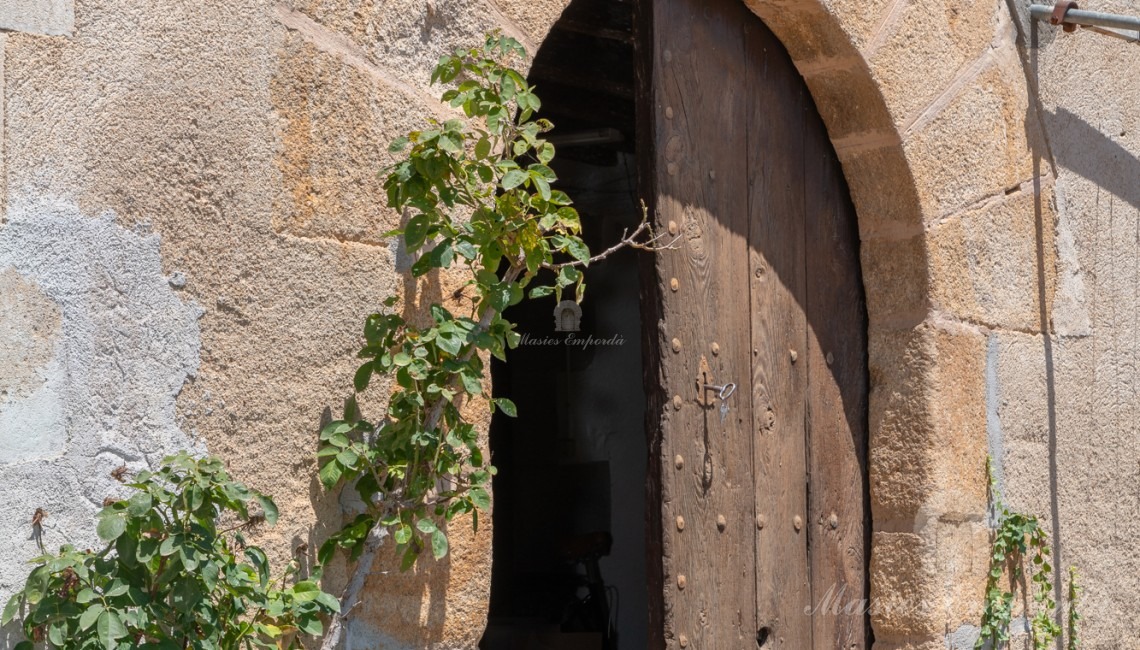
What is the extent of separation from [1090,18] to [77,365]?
8.12ft

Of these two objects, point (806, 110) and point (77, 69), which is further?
point (806, 110)

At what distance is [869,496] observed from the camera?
9.73ft

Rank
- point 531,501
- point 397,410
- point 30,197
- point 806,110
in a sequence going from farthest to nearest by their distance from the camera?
point 531,501 → point 806,110 → point 397,410 → point 30,197

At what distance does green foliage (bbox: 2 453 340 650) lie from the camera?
1.50 metres

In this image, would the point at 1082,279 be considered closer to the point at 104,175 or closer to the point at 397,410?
the point at 397,410

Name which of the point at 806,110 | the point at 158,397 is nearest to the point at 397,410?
the point at 158,397

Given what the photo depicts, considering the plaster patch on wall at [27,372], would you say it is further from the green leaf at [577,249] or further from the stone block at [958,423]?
the stone block at [958,423]

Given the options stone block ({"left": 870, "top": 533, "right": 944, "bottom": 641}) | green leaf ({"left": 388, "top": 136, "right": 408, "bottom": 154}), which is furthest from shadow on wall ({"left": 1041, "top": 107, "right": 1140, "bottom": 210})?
green leaf ({"left": 388, "top": 136, "right": 408, "bottom": 154})

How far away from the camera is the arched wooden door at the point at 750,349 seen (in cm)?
258

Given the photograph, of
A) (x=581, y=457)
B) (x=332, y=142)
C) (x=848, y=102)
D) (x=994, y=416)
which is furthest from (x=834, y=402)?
(x=581, y=457)

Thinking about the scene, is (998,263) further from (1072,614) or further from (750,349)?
(1072,614)

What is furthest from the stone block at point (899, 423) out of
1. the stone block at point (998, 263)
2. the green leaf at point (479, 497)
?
the green leaf at point (479, 497)

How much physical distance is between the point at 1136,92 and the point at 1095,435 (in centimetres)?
97

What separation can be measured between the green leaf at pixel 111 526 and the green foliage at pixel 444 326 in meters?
0.34
